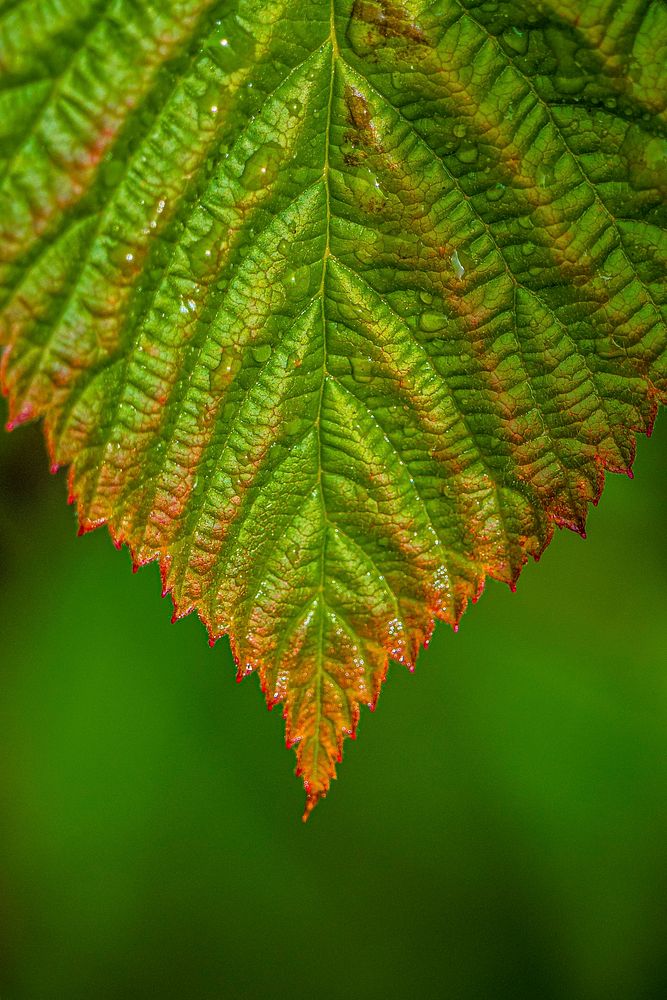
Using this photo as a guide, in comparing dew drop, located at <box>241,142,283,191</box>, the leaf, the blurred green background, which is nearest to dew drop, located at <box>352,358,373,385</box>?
the leaf

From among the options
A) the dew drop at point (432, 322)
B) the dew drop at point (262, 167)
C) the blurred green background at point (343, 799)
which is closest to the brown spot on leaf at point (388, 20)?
the dew drop at point (262, 167)

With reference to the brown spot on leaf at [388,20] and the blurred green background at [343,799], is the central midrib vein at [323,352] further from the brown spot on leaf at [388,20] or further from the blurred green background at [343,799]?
the blurred green background at [343,799]

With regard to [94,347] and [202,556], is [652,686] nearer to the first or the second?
[202,556]

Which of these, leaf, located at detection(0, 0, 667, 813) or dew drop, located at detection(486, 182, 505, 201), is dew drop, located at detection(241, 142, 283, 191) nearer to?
leaf, located at detection(0, 0, 667, 813)

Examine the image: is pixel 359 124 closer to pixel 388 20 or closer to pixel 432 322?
pixel 388 20

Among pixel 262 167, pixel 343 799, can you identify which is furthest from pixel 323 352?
pixel 343 799
